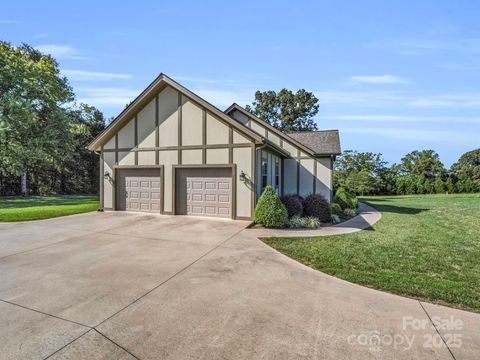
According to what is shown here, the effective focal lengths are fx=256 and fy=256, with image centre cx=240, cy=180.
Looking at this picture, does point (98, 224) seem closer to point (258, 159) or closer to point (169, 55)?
point (258, 159)

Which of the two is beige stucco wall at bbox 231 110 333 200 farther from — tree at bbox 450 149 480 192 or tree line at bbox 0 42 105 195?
tree at bbox 450 149 480 192

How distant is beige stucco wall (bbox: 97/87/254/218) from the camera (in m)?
10.6

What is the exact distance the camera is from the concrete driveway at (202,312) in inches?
108

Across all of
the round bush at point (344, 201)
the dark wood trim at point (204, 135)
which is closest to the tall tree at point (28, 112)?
the dark wood trim at point (204, 135)

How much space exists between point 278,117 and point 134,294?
36383 mm

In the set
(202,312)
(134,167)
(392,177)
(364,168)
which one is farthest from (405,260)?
(392,177)

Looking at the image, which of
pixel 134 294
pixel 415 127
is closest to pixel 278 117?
pixel 415 127

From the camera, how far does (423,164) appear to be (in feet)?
155

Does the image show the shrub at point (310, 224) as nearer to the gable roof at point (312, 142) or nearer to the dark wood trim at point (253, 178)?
the dark wood trim at point (253, 178)

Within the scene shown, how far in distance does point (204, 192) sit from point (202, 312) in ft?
26.6

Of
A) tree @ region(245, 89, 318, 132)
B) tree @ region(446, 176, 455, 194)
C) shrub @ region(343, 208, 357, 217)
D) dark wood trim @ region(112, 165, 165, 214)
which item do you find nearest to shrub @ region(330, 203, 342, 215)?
shrub @ region(343, 208, 357, 217)

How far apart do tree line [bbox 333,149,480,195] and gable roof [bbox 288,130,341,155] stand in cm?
1957

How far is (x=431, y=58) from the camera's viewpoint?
35.6 feet

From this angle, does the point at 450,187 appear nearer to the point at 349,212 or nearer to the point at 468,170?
the point at 468,170
